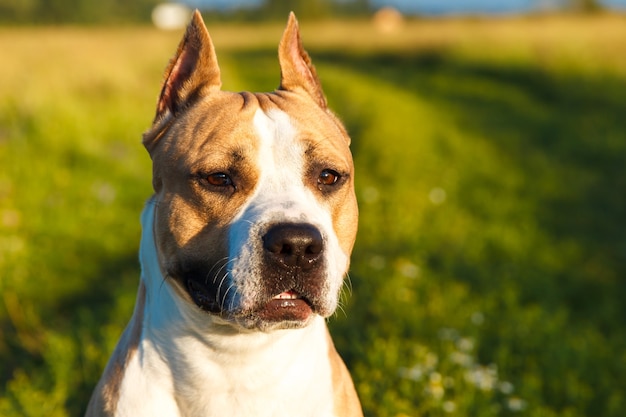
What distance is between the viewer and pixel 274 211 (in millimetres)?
2834

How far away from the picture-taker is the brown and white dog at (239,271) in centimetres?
283

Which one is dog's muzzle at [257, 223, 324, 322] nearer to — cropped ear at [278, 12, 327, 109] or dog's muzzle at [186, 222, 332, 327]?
dog's muzzle at [186, 222, 332, 327]

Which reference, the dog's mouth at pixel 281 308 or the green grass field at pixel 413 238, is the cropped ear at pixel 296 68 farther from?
the green grass field at pixel 413 238

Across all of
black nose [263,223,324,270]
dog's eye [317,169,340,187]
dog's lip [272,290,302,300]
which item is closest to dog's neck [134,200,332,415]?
dog's lip [272,290,302,300]

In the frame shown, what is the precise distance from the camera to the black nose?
2738 mm

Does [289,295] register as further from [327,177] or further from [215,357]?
[327,177]

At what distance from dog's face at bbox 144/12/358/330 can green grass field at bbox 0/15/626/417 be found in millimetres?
1515

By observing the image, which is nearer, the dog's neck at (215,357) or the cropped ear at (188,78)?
the dog's neck at (215,357)

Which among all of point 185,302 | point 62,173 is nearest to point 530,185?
point 62,173

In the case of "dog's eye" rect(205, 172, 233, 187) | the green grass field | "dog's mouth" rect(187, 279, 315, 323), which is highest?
"dog's eye" rect(205, 172, 233, 187)

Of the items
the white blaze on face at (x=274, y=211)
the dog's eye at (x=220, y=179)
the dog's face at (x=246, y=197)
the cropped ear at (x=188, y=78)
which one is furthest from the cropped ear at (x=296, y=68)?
the dog's eye at (x=220, y=179)

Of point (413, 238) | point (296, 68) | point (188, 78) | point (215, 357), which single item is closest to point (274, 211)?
point (215, 357)

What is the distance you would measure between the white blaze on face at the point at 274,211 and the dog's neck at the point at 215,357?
0.81ft

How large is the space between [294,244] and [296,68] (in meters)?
1.15
